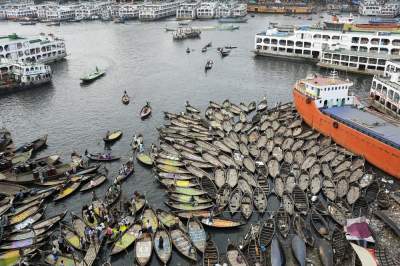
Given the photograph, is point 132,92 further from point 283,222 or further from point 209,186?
point 283,222

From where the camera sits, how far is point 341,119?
195 ft

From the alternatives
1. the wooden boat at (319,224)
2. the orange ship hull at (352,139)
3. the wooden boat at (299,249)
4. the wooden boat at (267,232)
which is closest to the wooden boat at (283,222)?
the wooden boat at (267,232)

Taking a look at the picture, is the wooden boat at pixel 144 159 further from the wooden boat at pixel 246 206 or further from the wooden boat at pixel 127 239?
the wooden boat at pixel 246 206

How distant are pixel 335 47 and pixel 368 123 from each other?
64.2 metres

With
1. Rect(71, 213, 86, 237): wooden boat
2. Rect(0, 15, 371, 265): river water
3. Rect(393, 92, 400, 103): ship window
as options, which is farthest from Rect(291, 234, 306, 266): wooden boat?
Rect(393, 92, 400, 103): ship window

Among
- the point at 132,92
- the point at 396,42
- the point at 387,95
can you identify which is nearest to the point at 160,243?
the point at 387,95

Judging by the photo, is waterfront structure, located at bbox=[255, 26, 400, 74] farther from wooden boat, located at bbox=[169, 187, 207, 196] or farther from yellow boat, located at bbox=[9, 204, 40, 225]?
yellow boat, located at bbox=[9, 204, 40, 225]

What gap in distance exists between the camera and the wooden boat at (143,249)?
38.1m

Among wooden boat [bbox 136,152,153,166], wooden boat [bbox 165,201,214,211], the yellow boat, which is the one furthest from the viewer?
wooden boat [bbox 136,152,153,166]

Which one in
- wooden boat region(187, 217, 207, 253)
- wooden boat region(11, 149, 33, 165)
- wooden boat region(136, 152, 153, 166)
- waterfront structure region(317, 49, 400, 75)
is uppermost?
waterfront structure region(317, 49, 400, 75)

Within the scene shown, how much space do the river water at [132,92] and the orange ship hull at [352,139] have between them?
71.3 ft

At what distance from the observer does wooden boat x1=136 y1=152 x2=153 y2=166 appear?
189 ft

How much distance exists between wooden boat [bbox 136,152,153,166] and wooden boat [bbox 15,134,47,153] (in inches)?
728

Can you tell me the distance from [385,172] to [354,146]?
245 inches
